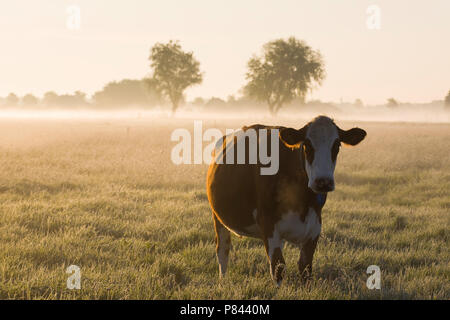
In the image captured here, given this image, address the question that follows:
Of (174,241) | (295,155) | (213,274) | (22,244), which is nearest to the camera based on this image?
(295,155)

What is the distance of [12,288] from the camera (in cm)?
441

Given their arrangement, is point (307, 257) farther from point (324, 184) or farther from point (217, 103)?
point (217, 103)

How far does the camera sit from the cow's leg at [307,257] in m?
4.63

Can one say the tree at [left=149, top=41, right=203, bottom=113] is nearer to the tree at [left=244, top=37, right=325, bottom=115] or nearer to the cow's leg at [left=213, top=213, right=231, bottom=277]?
the tree at [left=244, top=37, right=325, bottom=115]

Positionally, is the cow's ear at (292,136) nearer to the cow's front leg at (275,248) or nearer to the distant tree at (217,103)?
the cow's front leg at (275,248)

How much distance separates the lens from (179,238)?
675cm

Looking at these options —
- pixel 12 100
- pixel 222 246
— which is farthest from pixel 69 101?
pixel 222 246

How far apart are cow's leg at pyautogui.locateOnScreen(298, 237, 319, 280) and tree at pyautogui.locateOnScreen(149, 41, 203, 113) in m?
68.6

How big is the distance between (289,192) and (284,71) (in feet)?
206

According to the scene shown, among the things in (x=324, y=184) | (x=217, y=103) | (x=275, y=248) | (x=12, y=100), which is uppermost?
(x=12, y=100)

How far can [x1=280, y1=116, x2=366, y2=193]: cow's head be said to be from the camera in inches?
154
